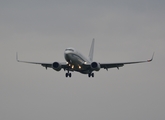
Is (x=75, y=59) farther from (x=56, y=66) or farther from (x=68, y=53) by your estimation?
(x=56, y=66)

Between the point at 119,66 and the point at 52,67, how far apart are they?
1340 centimetres

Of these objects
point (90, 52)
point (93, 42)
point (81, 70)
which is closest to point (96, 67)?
point (81, 70)

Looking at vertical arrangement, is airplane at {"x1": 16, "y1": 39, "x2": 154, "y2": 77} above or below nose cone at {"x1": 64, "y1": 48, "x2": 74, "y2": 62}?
below

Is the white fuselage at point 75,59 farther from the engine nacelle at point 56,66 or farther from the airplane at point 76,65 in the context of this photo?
the engine nacelle at point 56,66

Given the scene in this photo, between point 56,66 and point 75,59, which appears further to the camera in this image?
point 56,66

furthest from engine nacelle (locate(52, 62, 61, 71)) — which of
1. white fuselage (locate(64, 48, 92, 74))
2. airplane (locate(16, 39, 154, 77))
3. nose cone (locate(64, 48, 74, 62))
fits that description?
nose cone (locate(64, 48, 74, 62))

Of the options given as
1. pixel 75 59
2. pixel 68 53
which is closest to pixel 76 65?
pixel 75 59

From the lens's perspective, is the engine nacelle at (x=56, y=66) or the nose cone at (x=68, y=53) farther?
the engine nacelle at (x=56, y=66)

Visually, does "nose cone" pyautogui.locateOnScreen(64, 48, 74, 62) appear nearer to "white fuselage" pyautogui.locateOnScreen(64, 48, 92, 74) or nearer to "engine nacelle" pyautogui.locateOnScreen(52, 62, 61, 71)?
"white fuselage" pyautogui.locateOnScreen(64, 48, 92, 74)

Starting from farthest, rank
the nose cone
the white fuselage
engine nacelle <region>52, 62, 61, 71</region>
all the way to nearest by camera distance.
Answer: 1. engine nacelle <region>52, 62, 61, 71</region>
2. the white fuselage
3. the nose cone

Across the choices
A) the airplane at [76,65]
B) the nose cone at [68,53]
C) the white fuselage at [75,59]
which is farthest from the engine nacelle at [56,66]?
the nose cone at [68,53]

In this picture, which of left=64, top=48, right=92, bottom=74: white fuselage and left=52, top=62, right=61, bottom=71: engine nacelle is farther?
left=52, top=62, right=61, bottom=71: engine nacelle

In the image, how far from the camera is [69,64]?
257 ft

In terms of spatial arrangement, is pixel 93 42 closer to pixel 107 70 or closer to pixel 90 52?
pixel 90 52
